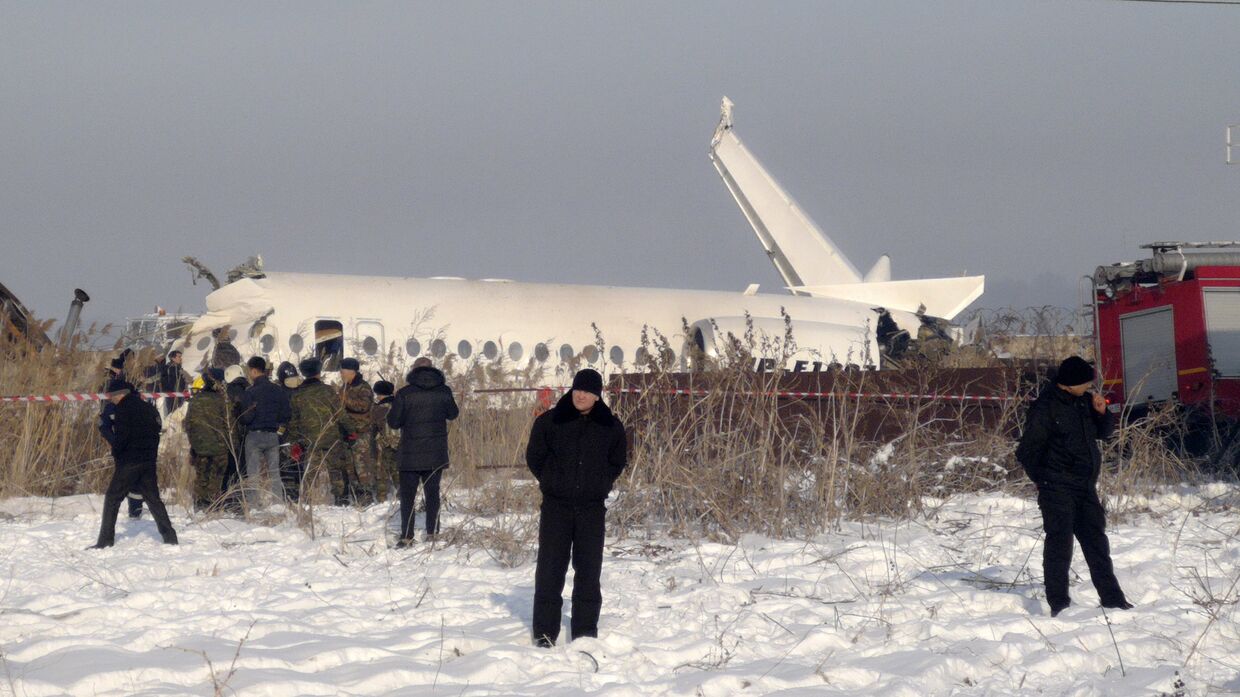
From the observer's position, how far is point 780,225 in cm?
3562

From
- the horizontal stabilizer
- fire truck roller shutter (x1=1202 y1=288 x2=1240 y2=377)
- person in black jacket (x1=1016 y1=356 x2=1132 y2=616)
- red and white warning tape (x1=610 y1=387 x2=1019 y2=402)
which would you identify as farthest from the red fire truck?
the horizontal stabilizer

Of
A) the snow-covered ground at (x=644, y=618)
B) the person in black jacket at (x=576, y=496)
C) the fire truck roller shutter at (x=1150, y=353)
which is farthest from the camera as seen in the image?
the fire truck roller shutter at (x=1150, y=353)

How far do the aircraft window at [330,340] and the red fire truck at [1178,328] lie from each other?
36.2 ft

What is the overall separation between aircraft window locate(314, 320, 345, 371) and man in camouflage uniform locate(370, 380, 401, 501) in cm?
647

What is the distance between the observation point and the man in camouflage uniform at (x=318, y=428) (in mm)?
12656

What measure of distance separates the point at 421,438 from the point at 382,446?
9.85ft

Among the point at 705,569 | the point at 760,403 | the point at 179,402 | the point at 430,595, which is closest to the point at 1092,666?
the point at 705,569

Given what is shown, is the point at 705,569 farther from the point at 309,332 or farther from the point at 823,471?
the point at 309,332

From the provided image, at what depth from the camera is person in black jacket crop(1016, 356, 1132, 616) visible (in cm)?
754

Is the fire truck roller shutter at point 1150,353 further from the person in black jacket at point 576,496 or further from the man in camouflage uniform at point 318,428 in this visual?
the person in black jacket at point 576,496

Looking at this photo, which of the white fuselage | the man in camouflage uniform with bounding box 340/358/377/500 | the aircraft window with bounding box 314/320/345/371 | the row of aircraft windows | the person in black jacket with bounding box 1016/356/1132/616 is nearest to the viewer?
the person in black jacket with bounding box 1016/356/1132/616

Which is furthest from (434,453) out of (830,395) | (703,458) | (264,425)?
(830,395)

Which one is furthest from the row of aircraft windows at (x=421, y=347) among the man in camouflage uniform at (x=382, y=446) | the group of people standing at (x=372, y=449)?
the group of people standing at (x=372, y=449)

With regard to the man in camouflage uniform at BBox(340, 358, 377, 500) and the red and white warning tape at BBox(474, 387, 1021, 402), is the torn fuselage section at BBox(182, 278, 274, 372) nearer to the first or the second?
the red and white warning tape at BBox(474, 387, 1021, 402)
